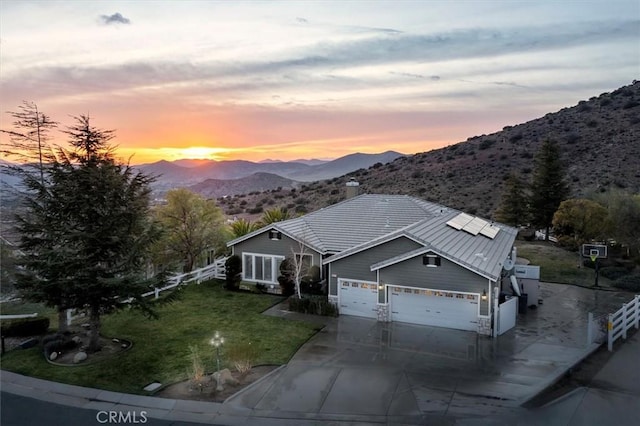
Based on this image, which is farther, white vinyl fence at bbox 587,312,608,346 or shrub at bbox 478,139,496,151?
shrub at bbox 478,139,496,151

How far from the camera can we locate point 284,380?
526 inches

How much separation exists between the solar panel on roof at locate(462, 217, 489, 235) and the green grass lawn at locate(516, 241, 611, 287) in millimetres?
4594

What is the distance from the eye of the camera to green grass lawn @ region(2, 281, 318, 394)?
13742mm

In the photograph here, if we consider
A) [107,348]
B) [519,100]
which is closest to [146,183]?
[107,348]

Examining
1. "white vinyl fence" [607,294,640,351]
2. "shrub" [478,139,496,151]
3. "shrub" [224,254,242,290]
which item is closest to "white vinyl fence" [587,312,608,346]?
"white vinyl fence" [607,294,640,351]

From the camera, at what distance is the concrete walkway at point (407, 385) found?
11.3m

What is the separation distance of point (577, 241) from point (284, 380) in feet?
77.6

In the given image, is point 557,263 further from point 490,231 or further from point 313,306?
point 313,306

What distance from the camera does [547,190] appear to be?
38.1 m

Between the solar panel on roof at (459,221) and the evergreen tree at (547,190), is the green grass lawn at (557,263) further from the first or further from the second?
the solar panel on roof at (459,221)

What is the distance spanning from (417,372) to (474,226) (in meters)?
11.8

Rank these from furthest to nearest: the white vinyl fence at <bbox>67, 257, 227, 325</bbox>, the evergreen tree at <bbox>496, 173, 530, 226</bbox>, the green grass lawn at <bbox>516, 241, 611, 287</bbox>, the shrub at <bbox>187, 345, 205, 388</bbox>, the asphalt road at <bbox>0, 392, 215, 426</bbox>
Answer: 1. the evergreen tree at <bbox>496, 173, 530, 226</bbox>
2. the green grass lawn at <bbox>516, 241, 611, 287</bbox>
3. the white vinyl fence at <bbox>67, 257, 227, 325</bbox>
4. the shrub at <bbox>187, 345, 205, 388</bbox>
5. the asphalt road at <bbox>0, 392, 215, 426</bbox>

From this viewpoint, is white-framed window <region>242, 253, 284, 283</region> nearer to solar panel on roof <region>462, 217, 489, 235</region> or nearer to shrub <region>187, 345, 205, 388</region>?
solar panel on roof <region>462, 217, 489, 235</region>

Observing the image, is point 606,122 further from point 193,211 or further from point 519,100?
point 193,211
